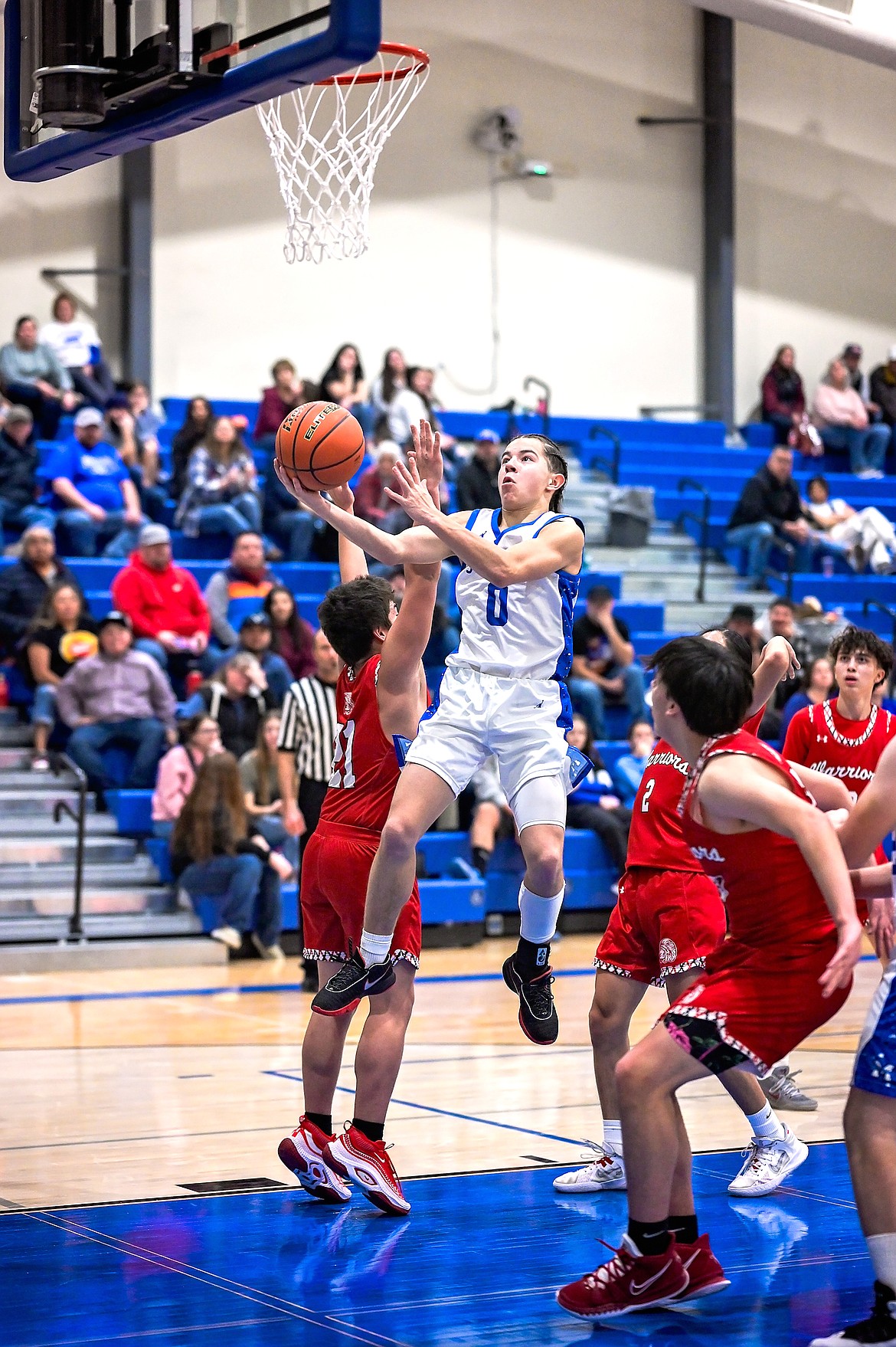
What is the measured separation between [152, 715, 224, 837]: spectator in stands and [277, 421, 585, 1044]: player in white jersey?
612 centimetres

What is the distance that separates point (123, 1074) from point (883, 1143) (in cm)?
430

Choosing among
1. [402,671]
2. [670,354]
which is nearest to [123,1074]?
[402,671]

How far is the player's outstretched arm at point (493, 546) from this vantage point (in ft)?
16.1

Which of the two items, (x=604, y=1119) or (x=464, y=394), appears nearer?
(x=604, y=1119)

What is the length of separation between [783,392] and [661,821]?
14702mm

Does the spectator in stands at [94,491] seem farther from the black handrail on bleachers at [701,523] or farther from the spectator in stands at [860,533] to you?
the spectator in stands at [860,533]

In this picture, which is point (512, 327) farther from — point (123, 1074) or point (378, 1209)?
point (378, 1209)

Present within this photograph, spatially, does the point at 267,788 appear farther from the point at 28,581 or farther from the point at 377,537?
the point at 377,537

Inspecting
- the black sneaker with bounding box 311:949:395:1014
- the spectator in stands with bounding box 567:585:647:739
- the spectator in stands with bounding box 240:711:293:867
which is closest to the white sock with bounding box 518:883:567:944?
the black sneaker with bounding box 311:949:395:1014

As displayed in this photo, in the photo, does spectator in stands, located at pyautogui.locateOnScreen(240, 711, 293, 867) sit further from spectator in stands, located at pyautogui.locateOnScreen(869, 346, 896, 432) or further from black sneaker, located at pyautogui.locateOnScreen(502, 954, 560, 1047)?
spectator in stands, located at pyautogui.locateOnScreen(869, 346, 896, 432)

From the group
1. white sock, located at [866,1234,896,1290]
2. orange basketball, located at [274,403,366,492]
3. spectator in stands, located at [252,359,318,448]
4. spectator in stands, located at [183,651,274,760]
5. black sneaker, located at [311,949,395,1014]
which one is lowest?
white sock, located at [866,1234,896,1290]

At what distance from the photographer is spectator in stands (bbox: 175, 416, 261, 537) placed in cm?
1402

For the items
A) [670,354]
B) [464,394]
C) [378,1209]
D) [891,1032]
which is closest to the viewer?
[891,1032]

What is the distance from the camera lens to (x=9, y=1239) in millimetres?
4828
